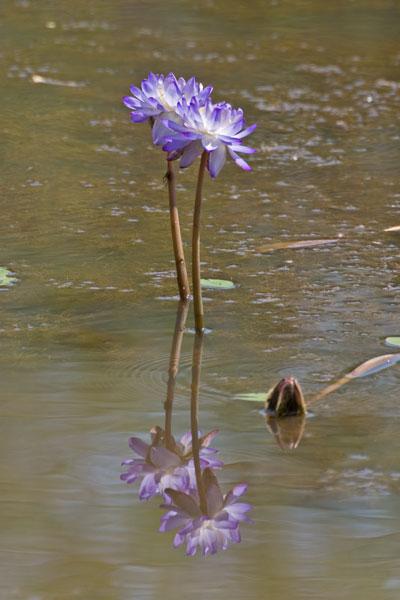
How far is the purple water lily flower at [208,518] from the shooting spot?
2129 mm

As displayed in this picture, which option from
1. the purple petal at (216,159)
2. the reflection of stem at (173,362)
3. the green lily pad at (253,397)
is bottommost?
the reflection of stem at (173,362)

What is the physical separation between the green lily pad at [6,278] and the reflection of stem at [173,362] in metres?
0.46

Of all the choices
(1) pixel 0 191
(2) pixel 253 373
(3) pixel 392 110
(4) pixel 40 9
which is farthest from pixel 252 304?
(4) pixel 40 9

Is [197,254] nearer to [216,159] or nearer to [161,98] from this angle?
[216,159]

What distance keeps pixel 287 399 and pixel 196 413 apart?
0.20 metres

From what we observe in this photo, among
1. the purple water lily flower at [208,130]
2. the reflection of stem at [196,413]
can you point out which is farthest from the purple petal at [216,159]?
the reflection of stem at [196,413]

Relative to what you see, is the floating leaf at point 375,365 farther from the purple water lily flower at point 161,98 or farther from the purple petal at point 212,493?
the purple water lily flower at point 161,98

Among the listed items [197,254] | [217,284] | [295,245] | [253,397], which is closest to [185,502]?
[253,397]

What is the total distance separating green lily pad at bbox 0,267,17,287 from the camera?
3.44m

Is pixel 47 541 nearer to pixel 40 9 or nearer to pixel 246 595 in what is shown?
pixel 246 595

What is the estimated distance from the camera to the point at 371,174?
14.9ft

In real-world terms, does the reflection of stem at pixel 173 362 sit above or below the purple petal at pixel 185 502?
below

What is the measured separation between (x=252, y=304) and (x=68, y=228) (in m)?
0.81

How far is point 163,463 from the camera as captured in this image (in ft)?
8.09
